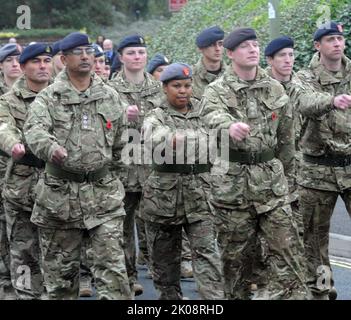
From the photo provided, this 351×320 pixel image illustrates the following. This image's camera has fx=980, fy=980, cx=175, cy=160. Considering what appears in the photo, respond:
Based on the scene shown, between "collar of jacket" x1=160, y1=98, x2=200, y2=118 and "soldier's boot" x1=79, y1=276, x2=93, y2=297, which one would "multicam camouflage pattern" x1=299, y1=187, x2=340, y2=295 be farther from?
"soldier's boot" x1=79, y1=276, x2=93, y2=297

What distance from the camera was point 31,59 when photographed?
8.62 m

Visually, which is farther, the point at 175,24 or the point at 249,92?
the point at 175,24

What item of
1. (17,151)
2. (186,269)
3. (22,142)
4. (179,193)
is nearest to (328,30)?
(179,193)

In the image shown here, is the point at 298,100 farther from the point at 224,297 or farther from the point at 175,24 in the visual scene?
the point at 175,24

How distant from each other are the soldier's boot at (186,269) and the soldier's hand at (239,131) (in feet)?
11.1

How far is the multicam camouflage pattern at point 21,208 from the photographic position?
8562 mm

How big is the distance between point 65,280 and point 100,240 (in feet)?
1.55

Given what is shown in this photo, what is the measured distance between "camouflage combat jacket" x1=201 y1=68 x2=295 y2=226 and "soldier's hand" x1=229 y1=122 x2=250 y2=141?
432 millimetres

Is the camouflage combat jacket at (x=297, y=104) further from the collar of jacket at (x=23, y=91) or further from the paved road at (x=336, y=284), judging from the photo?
the collar of jacket at (x=23, y=91)

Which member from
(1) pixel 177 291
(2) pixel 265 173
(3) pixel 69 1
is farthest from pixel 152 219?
(3) pixel 69 1

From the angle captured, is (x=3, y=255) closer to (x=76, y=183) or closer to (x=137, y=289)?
(x=137, y=289)

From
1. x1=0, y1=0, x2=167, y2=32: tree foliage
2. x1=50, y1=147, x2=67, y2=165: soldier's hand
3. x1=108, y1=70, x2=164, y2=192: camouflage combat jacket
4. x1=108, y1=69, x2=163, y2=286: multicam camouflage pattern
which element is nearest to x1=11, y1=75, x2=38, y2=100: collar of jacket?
x1=108, y1=69, x2=163, y2=286: multicam camouflage pattern

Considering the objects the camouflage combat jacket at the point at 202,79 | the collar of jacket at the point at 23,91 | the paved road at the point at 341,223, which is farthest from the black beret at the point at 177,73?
the paved road at the point at 341,223

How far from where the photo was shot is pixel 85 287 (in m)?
9.63
